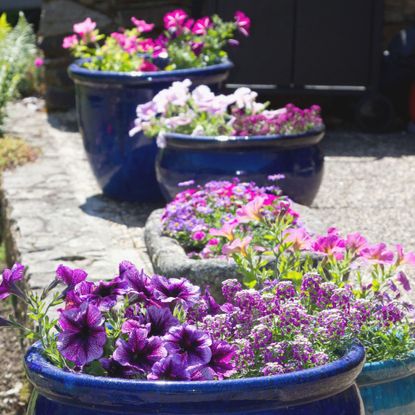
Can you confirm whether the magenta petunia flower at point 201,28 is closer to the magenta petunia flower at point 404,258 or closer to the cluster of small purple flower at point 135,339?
the magenta petunia flower at point 404,258

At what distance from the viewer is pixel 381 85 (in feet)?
27.1

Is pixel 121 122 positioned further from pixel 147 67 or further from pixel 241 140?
pixel 241 140

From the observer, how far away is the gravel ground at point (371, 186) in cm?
549

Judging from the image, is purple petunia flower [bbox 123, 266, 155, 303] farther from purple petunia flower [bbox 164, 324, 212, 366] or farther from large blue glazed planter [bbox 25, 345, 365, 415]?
large blue glazed planter [bbox 25, 345, 365, 415]

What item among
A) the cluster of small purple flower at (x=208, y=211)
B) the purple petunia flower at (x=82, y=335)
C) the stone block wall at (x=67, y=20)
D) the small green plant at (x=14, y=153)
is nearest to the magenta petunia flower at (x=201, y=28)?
the small green plant at (x=14, y=153)

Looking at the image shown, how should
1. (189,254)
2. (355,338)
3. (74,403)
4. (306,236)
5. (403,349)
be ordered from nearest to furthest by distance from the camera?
(74,403) → (355,338) → (403,349) → (306,236) → (189,254)

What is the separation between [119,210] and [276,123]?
1.11 meters

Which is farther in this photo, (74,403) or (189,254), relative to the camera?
(189,254)

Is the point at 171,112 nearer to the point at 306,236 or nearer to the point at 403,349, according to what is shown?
the point at 306,236

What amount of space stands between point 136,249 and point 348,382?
110 inches

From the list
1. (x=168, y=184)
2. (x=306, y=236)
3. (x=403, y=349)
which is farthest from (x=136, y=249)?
(x=403, y=349)

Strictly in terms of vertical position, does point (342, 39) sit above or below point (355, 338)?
below

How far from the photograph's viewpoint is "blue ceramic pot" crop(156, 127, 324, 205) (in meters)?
4.87

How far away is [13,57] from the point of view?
825cm
